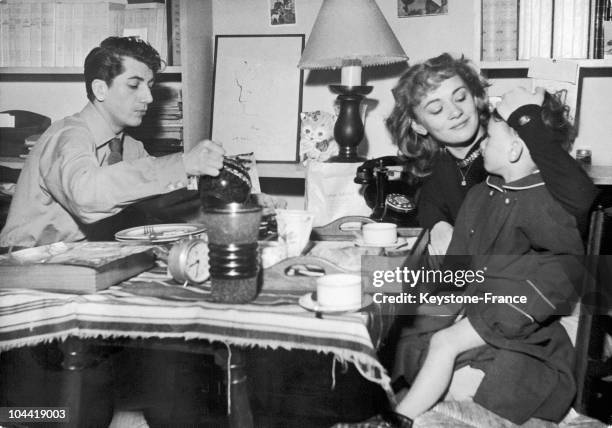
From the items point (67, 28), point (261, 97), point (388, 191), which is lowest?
point (388, 191)

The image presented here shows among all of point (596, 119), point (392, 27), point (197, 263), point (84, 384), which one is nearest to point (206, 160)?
point (197, 263)

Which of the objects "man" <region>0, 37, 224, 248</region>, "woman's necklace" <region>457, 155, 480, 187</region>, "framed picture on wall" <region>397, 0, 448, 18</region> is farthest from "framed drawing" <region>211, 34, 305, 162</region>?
"woman's necklace" <region>457, 155, 480, 187</region>

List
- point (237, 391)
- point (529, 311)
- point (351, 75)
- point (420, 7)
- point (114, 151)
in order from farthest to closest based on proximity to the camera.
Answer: point (420, 7), point (351, 75), point (114, 151), point (529, 311), point (237, 391)

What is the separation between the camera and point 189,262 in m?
0.93

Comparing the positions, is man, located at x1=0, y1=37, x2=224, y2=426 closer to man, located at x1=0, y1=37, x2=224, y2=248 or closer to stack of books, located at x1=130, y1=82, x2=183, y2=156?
man, located at x1=0, y1=37, x2=224, y2=248

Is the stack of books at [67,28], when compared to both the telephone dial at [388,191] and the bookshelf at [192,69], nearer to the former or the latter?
the bookshelf at [192,69]

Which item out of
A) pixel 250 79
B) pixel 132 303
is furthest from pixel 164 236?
pixel 250 79

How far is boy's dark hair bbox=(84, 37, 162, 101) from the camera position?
1729 millimetres

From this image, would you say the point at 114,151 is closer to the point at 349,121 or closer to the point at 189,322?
the point at 349,121

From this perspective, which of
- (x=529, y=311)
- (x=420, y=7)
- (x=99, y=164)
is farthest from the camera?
(x=420, y=7)

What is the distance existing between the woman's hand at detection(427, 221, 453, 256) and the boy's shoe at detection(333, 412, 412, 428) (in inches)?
21.5

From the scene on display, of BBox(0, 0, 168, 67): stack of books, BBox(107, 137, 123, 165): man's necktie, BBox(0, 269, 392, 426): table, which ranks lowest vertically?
BBox(0, 269, 392, 426): table

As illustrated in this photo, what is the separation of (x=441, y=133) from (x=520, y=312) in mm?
664

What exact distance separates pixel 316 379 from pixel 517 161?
865mm
